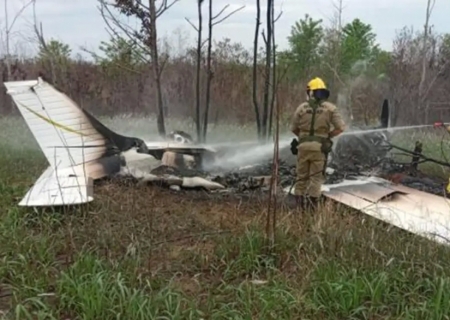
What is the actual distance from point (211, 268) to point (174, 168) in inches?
149

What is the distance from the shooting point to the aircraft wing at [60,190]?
18.6ft

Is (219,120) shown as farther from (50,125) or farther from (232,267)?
(232,267)

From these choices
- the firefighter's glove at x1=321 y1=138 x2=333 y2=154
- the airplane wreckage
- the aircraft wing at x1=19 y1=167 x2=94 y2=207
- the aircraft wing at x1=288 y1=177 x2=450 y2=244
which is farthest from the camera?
the firefighter's glove at x1=321 y1=138 x2=333 y2=154

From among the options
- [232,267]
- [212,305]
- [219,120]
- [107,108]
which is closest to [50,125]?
[232,267]

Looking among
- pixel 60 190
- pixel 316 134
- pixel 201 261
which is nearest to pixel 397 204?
pixel 316 134

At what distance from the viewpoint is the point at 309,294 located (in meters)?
3.73

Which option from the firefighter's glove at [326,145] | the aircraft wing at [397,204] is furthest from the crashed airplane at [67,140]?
the aircraft wing at [397,204]

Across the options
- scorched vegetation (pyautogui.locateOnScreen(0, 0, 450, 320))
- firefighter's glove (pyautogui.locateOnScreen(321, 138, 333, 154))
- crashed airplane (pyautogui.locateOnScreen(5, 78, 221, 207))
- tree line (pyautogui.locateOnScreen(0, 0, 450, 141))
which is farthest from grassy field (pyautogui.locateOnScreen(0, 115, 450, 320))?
tree line (pyautogui.locateOnScreen(0, 0, 450, 141))

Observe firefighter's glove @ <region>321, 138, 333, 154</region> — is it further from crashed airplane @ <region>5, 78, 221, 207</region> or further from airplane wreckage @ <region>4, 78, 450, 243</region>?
crashed airplane @ <region>5, 78, 221, 207</region>

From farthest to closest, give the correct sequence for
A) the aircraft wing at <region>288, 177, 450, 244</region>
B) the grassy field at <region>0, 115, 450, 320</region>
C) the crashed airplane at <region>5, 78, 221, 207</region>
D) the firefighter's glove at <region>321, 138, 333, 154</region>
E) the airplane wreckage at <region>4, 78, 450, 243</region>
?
the crashed airplane at <region>5, 78, 221, 207</region>, the firefighter's glove at <region>321, 138, 333, 154</region>, the airplane wreckage at <region>4, 78, 450, 243</region>, the aircraft wing at <region>288, 177, 450, 244</region>, the grassy field at <region>0, 115, 450, 320</region>

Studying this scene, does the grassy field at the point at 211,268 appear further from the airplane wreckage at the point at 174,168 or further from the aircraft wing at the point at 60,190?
the airplane wreckage at the point at 174,168

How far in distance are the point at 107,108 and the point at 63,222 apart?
11.5 m

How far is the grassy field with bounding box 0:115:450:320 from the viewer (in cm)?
354

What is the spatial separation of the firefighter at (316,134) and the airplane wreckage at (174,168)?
233 mm
